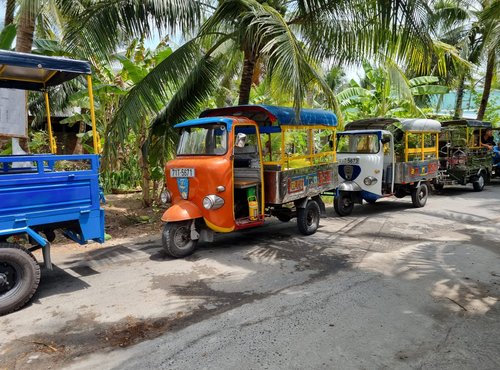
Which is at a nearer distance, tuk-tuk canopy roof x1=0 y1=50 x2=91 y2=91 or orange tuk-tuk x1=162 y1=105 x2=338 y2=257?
tuk-tuk canopy roof x1=0 y1=50 x2=91 y2=91

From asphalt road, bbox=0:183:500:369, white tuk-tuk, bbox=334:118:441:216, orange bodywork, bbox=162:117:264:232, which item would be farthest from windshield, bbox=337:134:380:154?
orange bodywork, bbox=162:117:264:232

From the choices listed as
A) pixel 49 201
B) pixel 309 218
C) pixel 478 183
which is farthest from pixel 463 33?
pixel 49 201

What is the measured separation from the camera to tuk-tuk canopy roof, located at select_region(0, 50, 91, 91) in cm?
436

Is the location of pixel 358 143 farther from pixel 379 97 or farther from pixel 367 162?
pixel 379 97

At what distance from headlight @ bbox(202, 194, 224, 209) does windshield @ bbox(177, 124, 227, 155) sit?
73 cm

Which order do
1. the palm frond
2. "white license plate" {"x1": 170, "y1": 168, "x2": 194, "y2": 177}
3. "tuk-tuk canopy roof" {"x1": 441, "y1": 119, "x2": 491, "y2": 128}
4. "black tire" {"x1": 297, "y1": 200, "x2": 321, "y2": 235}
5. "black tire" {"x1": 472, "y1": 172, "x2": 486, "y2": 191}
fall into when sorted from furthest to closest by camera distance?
"black tire" {"x1": 472, "y1": 172, "x2": 486, "y2": 191}, "tuk-tuk canopy roof" {"x1": 441, "y1": 119, "x2": 491, "y2": 128}, "black tire" {"x1": 297, "y1": 200, "x2": 321, "y2": 235}, the palm frond, "white license plate" {"x1": 170, "y1": 168, "x2": 194, "y2": 177}

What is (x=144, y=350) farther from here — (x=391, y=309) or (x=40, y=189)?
(x=391, y=309)

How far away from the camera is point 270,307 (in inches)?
173

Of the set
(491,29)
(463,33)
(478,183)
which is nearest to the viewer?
(491,29)

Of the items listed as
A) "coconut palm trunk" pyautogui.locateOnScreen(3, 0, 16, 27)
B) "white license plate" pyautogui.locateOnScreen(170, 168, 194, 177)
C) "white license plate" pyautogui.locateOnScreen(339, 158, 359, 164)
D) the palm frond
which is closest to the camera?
"white license plate" pyautogui.locateOnScreen(170, 168, 194, 177)

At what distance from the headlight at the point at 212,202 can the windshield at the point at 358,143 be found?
497 cm

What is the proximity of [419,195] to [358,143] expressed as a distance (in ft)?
7.28

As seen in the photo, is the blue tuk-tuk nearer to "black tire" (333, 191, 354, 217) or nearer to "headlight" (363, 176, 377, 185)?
"black tire" (333, 191, 354, 217)

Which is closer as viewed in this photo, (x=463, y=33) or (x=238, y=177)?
(x=238, y=177)
